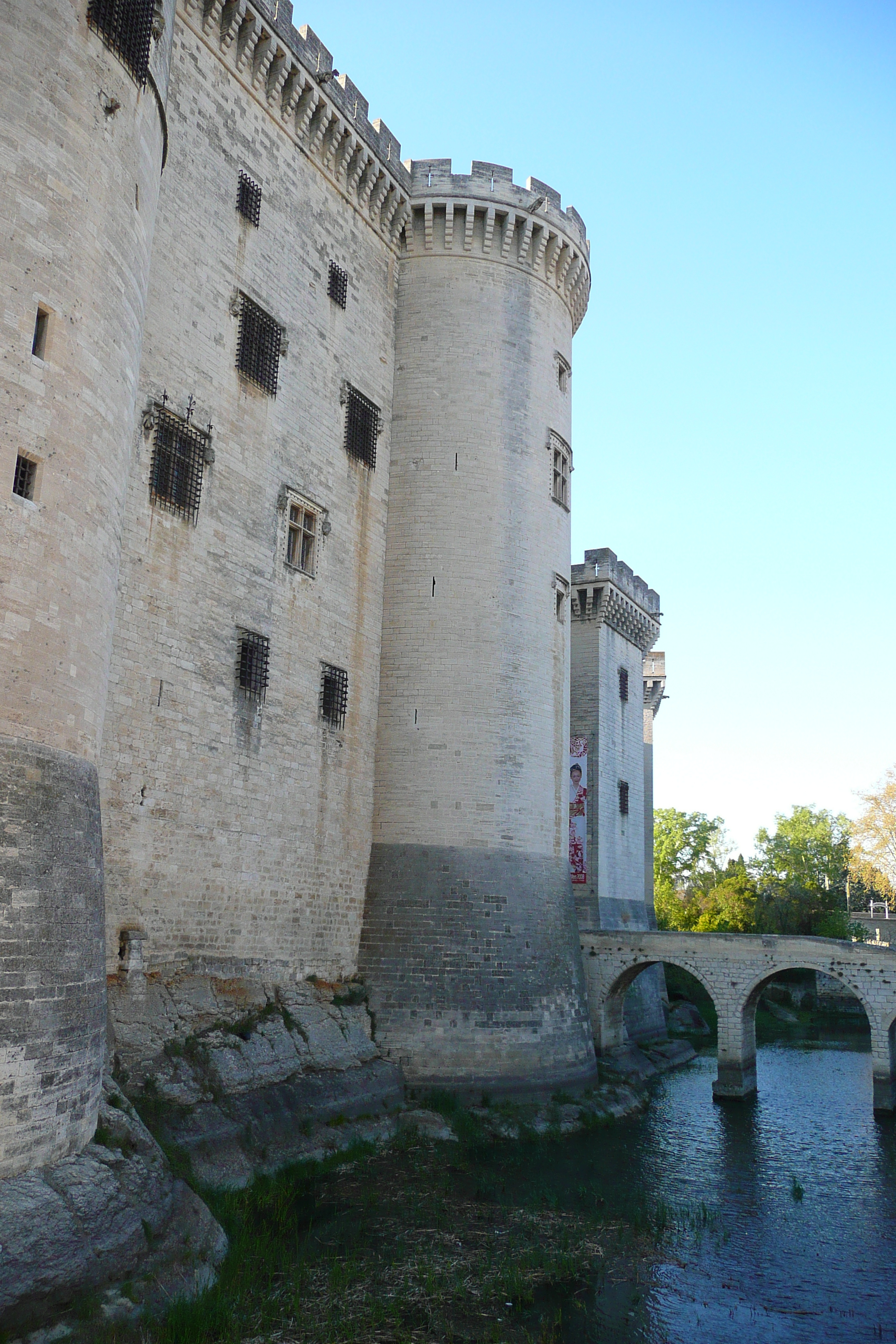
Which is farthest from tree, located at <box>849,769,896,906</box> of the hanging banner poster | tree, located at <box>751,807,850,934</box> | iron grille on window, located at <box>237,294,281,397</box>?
iron grille on window, located at <box>237,294,281,397</box>

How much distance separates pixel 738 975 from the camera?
81.1ft

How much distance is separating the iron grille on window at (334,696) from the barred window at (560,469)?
7.55 m

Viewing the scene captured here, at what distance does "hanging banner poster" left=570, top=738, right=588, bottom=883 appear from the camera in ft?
99.0

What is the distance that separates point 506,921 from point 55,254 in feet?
48.0

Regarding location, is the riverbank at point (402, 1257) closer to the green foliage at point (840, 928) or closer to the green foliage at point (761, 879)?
the green foliage at point (761, 879)

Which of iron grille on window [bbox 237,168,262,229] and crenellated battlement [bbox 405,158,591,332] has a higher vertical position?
crenellated battlement [bbox 405,158,591,332]

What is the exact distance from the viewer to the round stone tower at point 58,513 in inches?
387

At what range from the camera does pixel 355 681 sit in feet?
67.7

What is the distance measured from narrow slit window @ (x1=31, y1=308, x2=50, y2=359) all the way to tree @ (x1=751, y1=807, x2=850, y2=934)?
142 ft

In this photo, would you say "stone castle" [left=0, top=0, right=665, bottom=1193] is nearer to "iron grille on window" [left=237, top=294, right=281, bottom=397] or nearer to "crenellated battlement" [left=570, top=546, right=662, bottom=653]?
"iron grille on window" [left=237, top=294, right=281, bottom=397]

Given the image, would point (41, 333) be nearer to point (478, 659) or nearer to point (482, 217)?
point (478, 659)

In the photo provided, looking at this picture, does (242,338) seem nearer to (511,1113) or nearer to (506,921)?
(506,921)

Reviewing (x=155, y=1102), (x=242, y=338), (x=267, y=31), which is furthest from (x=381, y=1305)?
(x=267, y=31)

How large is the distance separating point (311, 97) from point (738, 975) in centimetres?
2095
